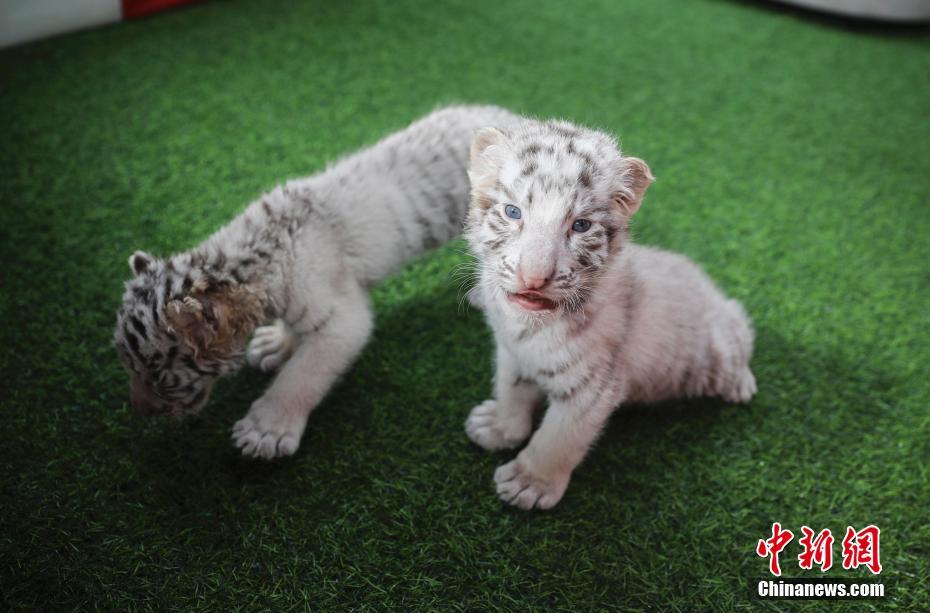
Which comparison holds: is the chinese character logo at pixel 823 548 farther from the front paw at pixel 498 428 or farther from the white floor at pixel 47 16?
the white floor at pixel 47 16

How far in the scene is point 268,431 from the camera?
2096 mm

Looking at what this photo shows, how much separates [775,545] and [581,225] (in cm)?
110

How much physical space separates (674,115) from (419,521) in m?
2.82

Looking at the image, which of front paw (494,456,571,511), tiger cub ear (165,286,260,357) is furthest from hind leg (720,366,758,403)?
tiger cub ear (165,286,260,357)

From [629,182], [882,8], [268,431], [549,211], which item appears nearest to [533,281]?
[549,211]

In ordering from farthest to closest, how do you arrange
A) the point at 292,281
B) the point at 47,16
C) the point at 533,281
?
the point at 47,16
the point at 292,281
the point at 533,281

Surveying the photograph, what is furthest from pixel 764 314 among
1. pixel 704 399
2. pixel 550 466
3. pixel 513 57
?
pixel 513 57

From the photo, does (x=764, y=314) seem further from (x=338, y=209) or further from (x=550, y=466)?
(x=338, y=209)

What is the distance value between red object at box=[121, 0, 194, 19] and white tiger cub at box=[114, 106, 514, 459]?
7.70 feet

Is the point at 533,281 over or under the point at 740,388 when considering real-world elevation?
over

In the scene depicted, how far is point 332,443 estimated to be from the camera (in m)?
2.19

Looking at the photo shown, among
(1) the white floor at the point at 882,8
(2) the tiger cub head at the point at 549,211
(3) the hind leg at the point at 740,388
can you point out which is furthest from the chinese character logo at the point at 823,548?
(1) the white floor at the point at 882,8

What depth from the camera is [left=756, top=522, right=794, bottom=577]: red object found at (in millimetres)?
1981

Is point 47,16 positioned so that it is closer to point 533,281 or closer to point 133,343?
point 133,343
